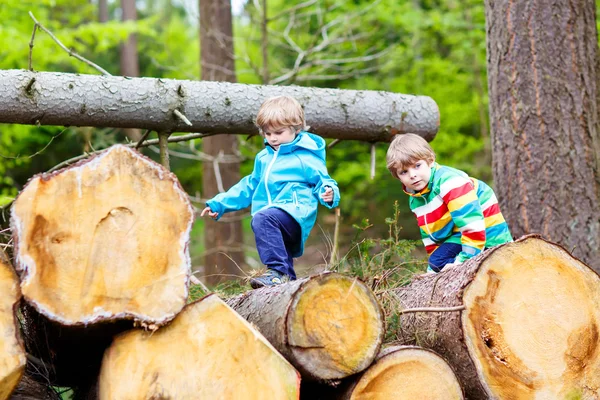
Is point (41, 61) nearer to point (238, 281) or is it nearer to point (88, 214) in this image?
point (238, 281)

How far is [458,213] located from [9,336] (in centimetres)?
236

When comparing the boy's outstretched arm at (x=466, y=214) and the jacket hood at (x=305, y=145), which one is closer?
the boy's outstretched arm at (x=466, y=214)

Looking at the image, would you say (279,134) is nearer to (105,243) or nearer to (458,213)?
(458,213)

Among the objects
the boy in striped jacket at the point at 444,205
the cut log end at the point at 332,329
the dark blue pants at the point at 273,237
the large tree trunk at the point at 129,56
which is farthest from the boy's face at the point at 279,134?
the large tree trunk at the point at 129,56

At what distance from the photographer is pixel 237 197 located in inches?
168

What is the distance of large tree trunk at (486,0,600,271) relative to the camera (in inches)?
199

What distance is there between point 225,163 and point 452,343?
18.8 ft

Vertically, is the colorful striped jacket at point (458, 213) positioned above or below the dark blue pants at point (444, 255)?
above

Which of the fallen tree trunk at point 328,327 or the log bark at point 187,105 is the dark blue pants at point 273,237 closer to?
the fallen tree trunk at point 328,327

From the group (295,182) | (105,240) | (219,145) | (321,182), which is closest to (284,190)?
(295,182)

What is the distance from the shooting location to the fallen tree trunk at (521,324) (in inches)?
123

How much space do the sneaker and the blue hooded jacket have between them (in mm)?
347

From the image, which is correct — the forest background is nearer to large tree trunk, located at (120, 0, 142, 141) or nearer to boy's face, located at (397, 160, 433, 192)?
large tree trunk, located at (120, 0, 142, 141)

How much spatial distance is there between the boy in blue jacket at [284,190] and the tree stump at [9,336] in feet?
5.07
